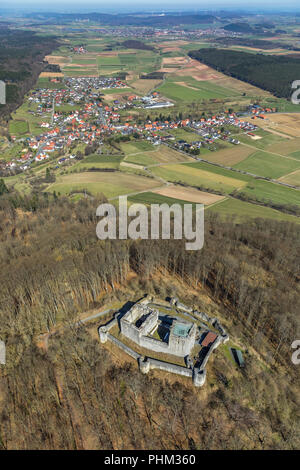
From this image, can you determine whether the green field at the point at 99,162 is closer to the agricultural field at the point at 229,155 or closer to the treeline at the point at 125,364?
the agricultural field at the point at 229,155

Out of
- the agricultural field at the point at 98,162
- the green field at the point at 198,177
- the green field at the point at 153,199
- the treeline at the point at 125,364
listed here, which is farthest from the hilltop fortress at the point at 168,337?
the agricultural field at the point at 98,162

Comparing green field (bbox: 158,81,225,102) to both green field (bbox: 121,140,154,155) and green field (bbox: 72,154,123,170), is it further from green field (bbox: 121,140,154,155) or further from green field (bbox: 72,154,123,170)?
green field (bbox: 72,154,123,170)

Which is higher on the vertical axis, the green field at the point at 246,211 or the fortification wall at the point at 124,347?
the green field at the point at 246,211

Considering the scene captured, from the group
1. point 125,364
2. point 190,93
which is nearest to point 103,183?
point 125,364

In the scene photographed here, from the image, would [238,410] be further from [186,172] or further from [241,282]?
[186,172]

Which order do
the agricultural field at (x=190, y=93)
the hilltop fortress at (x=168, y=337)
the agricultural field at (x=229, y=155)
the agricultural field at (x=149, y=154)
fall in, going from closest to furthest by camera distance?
the hilltop fortress at (x=168, y=337) < the agricultural field at (x=229, y=155) < the agricultural field at (x=149, y=154) < the agricultural field at (x=190, y=93)

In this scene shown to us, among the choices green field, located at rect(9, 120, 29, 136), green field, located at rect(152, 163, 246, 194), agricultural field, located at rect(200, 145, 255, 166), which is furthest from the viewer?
green field, located at rect(9, 120, 29, 136)

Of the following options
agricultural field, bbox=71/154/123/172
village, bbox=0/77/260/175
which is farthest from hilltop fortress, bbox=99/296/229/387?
village, bbox=0/77/260/175

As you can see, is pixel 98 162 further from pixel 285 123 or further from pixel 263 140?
pixel 285 123

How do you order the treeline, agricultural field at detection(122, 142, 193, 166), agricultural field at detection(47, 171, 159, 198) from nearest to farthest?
the treeline, agricultural field at detection(47, 171, 159, 198), agricultural field at detection(122, 142, 193, 166)
